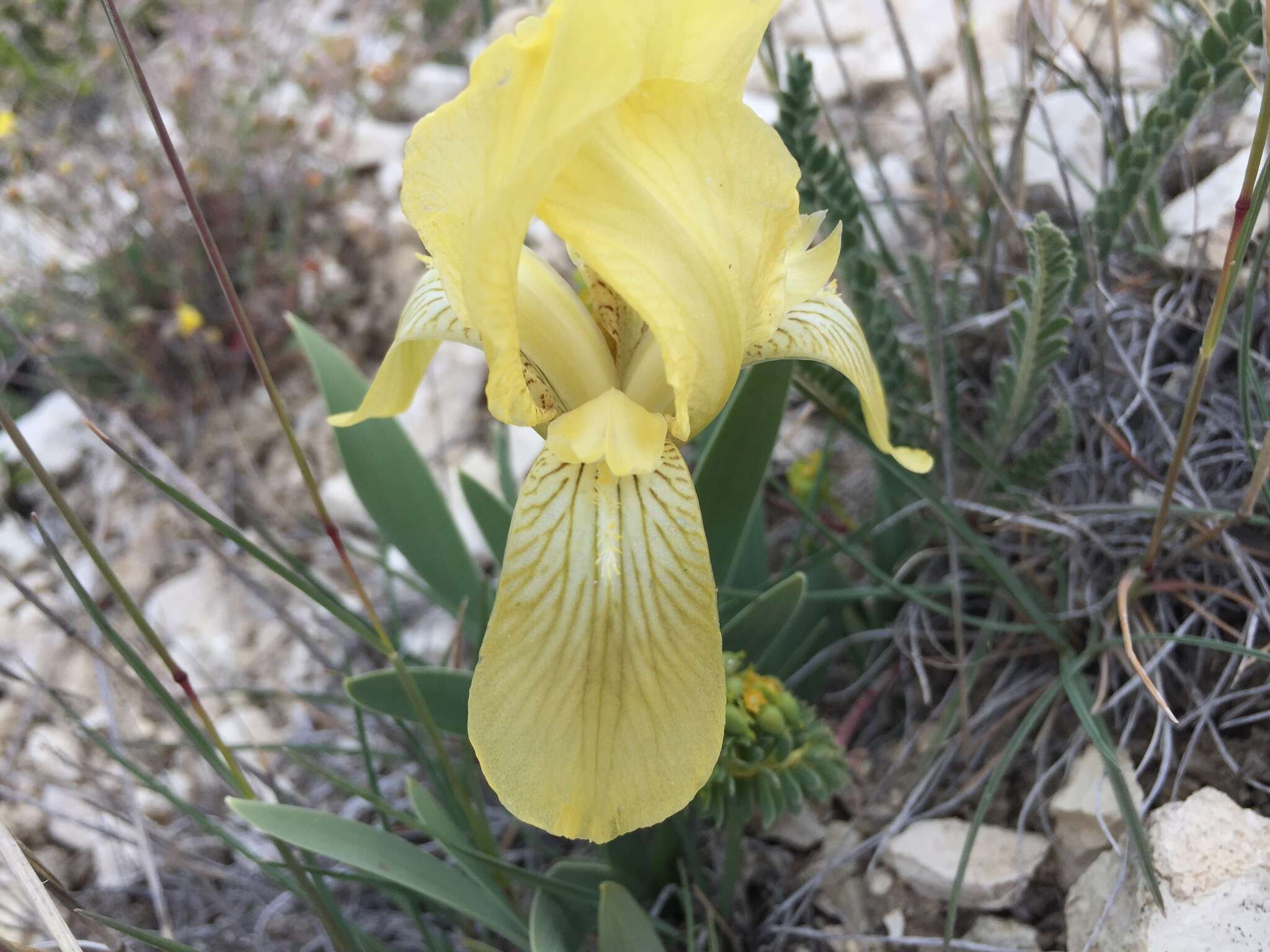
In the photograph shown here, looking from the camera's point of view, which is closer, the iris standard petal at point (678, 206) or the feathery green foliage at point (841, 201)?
the iris standard petal at point (678, 206)

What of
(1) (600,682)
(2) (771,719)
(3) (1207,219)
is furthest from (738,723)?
(3) (1207,219)

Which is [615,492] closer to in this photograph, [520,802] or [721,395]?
[721,395]

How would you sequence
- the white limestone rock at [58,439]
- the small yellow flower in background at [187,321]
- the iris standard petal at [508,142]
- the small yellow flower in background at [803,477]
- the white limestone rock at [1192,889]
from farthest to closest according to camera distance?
the white limestone rock at [58,439] < the small yellow flower in background at [187,321] < the small yellow flower in background at [803,477] < the white limestone rock at [1192,889] < the iris standard petal at [508,142]

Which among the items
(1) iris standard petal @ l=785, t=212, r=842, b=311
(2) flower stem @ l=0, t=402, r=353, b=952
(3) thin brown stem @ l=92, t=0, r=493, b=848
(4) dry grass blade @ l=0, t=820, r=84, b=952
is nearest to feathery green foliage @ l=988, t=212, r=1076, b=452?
(1) iris standard petal @ l=785, t=212, r=842, b=311

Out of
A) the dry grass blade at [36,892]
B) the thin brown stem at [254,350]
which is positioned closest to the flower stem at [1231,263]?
the thin brown stem at [254,350]

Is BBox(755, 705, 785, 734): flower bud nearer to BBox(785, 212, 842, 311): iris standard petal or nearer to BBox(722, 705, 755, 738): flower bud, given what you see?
BBox(722, 705, 755, 738): flower bud

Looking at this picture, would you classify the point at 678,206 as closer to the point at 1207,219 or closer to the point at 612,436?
the point at 612,436

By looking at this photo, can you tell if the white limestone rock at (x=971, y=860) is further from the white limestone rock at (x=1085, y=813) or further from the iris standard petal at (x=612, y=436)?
the iris standard petal at (x=612, y=436)
